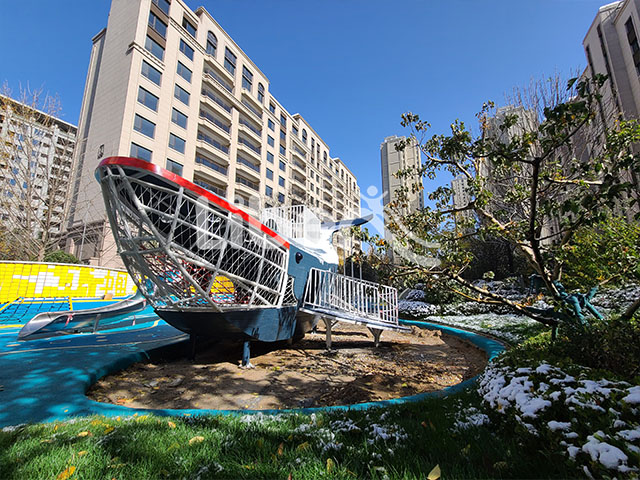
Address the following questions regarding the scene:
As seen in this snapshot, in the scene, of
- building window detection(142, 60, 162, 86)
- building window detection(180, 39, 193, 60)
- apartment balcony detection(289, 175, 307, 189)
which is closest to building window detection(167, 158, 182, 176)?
building window detection(142, 60, 162, 86)

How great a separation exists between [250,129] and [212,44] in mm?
8989

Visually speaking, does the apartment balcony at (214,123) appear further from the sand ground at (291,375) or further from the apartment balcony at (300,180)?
the sand ground at (291,375)

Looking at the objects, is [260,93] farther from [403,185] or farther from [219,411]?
[219,411]

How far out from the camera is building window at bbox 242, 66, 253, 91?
34.4m

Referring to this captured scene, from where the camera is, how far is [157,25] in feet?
82.1

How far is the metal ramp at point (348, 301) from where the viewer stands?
279 inches

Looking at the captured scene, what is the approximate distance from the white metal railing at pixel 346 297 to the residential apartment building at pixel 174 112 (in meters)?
14.7

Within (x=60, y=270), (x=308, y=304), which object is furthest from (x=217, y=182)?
(x=308, y=304)

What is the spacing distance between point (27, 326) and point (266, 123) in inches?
1352

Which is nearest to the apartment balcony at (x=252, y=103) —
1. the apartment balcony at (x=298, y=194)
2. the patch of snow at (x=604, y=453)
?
the apartment balcony at (x=298, y=194)

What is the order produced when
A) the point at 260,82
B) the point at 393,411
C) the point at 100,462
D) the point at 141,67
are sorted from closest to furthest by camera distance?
1. the point at 100,462
2. the point at 393,411
3. the point at 141,67
4. the point at 260,82

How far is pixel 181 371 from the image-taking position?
559 centimetres

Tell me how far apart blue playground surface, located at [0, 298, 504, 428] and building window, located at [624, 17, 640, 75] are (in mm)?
25595

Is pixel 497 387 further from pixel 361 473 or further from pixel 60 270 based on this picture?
pixel 60 270
